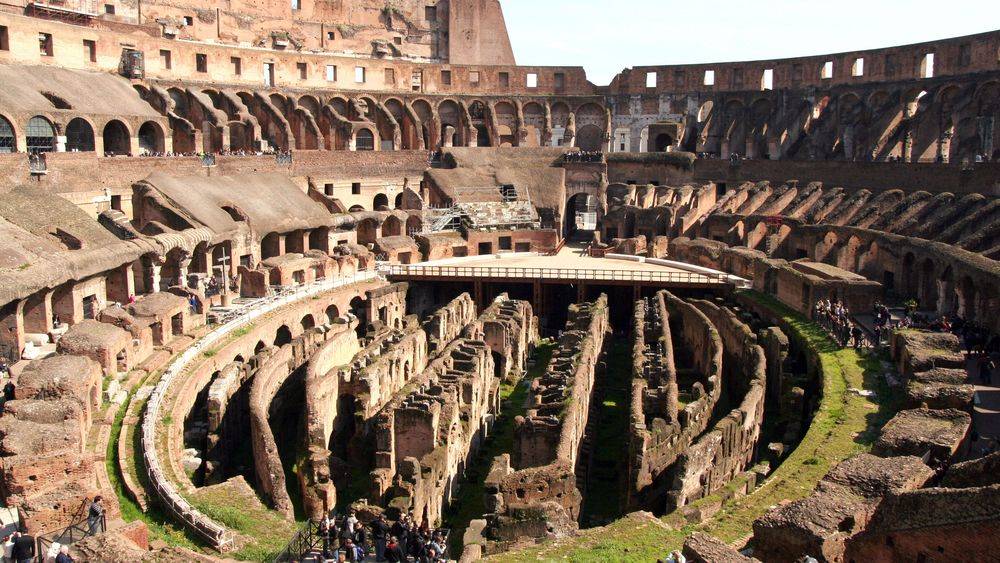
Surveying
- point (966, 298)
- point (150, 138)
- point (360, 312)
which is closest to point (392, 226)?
point (360, 312)

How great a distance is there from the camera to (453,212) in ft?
154

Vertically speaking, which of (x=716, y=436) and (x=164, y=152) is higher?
(x=164, y=152)

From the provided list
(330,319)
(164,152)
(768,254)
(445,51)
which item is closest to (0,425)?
(330,319)

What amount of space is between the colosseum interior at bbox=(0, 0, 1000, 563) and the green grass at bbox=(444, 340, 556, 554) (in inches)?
4.5

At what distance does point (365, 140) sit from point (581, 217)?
1540 cm

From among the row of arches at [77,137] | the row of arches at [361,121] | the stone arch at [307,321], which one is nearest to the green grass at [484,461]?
the stone arch at [307,321]

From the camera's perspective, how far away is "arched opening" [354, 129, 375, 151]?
5341 cm

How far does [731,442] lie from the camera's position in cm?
1980

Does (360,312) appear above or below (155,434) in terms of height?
above

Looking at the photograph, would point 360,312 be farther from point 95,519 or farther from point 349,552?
point 95,519

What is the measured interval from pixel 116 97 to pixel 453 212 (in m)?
17.4

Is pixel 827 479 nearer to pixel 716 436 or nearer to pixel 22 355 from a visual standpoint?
pixel 716 436

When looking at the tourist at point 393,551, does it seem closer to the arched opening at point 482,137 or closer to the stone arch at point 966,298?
the stone arch at point 966,298

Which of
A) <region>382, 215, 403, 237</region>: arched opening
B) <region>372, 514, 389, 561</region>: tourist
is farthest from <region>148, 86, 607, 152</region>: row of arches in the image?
<region>372, 514, 389, 561</region>: tourist
